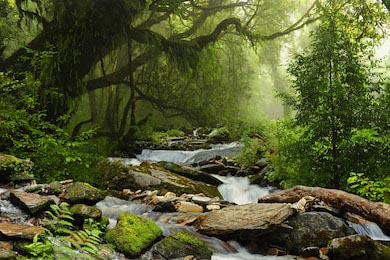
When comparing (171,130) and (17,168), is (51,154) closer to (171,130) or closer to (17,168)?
(17,168)

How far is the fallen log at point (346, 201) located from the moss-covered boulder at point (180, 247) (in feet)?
8.24

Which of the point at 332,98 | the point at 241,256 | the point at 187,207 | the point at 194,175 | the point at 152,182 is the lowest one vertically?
the point at 194,175

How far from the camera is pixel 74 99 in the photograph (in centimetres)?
1074

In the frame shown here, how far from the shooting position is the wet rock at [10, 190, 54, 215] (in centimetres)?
462

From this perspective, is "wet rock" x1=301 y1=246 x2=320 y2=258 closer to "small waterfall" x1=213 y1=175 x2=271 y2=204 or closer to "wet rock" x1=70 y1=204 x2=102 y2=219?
"wet rock" x1=70 y1=204 x2=102 y2=219

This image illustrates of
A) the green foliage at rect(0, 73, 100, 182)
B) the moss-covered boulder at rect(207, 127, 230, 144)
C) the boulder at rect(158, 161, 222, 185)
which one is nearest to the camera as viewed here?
the green foliage at rect(0, 73, 100, 182)

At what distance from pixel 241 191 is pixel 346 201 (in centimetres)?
385

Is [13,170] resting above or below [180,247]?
above

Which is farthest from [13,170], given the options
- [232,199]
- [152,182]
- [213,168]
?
[213,168]

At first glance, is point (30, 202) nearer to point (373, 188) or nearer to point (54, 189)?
point (54, 189)

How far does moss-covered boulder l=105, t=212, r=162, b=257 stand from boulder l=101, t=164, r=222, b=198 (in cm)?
314

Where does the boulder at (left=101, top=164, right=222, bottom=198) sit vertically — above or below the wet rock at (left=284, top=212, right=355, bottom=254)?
below

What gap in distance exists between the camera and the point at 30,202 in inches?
186

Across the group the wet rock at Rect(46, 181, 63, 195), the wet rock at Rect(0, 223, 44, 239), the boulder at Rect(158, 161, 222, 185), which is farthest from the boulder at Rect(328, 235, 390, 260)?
the boulder at Rect(158, 161, 222, 185)
